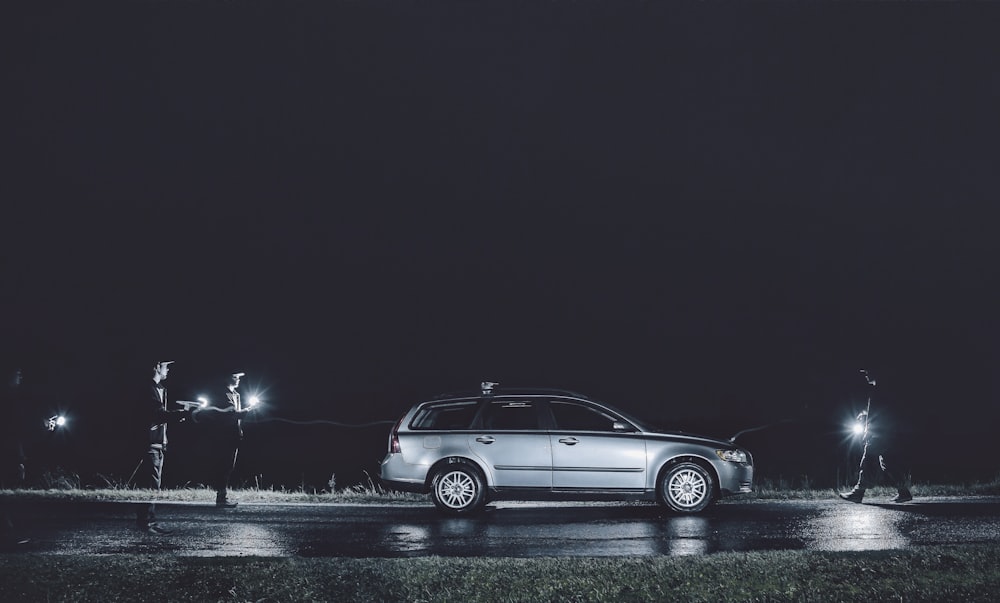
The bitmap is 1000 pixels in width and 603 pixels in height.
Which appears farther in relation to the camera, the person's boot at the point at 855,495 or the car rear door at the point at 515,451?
the person's boot at the point at 855,495

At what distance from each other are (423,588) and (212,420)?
6856mm

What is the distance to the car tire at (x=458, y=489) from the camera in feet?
39.7

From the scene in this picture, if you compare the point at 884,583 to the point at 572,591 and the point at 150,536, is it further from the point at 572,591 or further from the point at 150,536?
the point at 150,536

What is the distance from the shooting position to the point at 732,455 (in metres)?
12.1

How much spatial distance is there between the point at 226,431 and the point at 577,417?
16.7ft

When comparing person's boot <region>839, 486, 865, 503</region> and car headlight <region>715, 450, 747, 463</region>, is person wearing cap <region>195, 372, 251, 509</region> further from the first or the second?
person's boot <region>839, 486, 865, 503</region>

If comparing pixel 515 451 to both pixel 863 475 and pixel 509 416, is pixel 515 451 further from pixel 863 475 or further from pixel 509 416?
pixel 863 475

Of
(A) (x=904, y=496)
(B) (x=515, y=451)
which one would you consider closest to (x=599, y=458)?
(B) (x=515, y=451)

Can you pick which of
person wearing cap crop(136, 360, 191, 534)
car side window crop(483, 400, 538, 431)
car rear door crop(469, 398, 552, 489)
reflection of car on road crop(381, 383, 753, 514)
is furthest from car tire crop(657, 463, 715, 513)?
person wearing cap crop(136, 360, 191, 534)

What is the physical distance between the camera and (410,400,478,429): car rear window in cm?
1245

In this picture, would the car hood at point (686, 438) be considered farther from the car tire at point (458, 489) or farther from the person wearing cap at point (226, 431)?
the person wearing cap at point (226, 431)

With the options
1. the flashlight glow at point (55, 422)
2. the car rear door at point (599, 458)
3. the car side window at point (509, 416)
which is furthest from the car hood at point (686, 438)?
the flashlight glow at point (55, 422)

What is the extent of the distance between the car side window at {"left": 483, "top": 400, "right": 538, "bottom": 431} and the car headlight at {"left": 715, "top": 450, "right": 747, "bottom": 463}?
244cm

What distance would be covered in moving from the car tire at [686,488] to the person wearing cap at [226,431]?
6.00 metres
